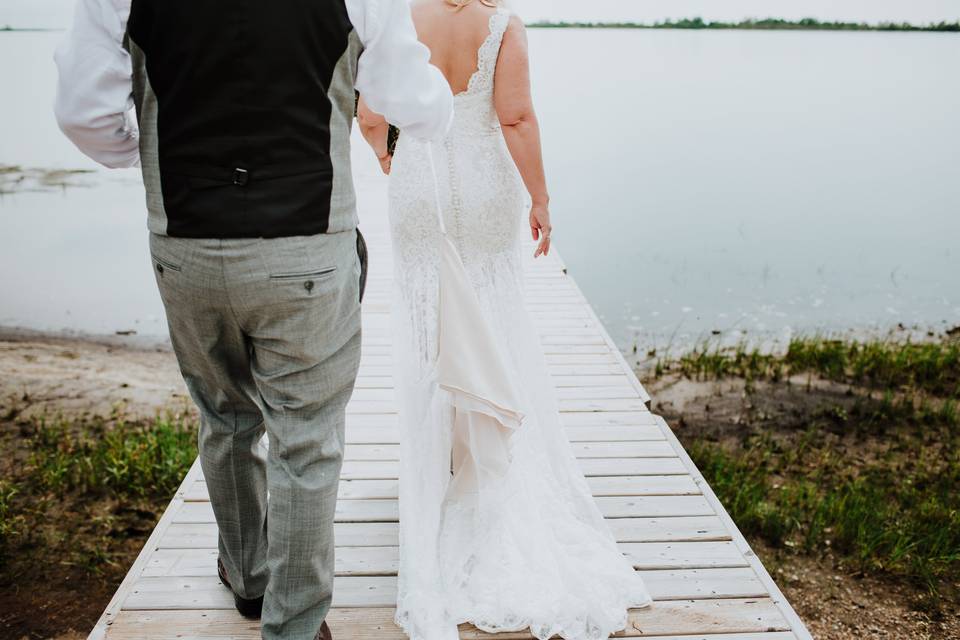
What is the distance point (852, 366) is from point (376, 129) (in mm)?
4419

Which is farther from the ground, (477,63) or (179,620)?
(477,63)

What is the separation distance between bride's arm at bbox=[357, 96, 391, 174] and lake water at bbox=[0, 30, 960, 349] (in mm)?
5109

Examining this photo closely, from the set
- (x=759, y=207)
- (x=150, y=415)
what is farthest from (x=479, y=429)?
(x=759, y=207)

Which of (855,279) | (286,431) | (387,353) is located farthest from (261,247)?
(855,279)

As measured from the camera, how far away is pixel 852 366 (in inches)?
213

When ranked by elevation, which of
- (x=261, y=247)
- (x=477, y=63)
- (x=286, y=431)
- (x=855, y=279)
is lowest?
(x=855, y=279)

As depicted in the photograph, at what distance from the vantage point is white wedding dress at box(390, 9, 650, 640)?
6.73 feet

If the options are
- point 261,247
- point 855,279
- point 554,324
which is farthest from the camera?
point 855,279

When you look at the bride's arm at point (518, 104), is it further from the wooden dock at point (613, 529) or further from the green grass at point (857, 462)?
the green grass at point (857, 462)

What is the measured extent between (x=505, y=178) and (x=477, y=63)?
12.9 inches

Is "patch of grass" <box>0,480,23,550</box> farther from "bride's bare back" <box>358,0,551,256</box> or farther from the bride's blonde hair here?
the bride's blonde hair

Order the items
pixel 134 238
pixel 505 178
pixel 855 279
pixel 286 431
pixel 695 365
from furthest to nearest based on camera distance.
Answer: pixel 134 238 < pixel 855 279 < pixel 695 365 < pixel 505 178 < pixel 286 431

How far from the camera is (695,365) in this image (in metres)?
5.53

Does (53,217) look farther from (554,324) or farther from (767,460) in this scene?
(767,460)
